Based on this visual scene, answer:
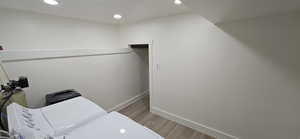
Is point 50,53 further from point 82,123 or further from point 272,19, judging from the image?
point 272,19

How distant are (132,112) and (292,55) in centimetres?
274

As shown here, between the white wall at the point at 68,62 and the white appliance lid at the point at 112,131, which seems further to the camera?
the white wall at the point at 68,62

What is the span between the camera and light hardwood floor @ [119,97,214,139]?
6.58ft

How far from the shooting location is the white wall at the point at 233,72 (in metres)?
1.34

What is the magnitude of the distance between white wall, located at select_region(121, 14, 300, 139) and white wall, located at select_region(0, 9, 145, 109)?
974mm

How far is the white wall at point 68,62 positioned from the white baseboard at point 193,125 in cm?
99

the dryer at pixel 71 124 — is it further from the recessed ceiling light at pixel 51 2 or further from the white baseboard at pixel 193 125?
the white baseboard at pixel 193 125

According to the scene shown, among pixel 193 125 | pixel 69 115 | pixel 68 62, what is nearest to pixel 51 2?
Answer: pixel 68 62

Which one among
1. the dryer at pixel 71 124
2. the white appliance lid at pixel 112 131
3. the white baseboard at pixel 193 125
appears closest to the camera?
the dryer at pixel 71 124

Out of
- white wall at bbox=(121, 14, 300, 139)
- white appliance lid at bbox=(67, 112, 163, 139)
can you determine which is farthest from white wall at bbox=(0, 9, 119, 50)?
white appliance lid at bbox=(67, 112, 163, 139)

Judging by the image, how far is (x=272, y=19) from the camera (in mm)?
1329

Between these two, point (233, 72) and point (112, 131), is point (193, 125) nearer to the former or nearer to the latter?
point (233, 72)

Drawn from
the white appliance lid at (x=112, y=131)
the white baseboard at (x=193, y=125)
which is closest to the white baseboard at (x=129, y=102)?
the white baseboard at (x=193, y=125)

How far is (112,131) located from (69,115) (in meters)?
0.51
